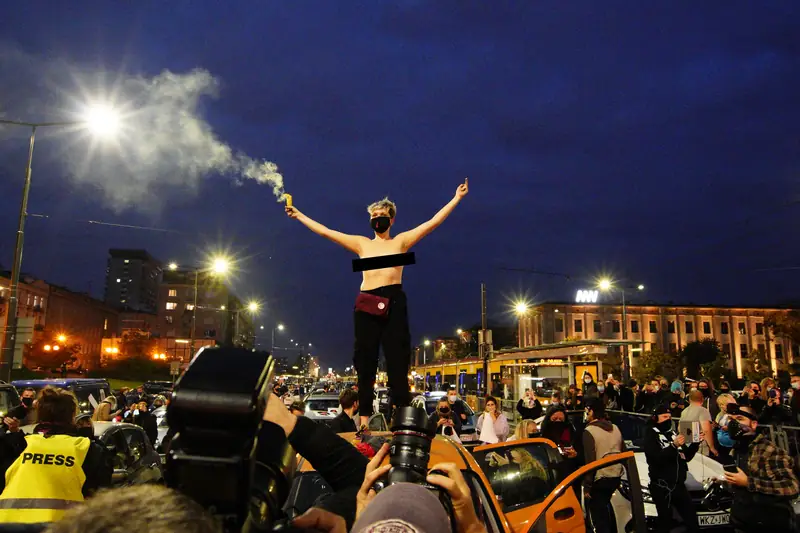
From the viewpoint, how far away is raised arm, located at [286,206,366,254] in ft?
14.6

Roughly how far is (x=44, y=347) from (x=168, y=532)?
65.5m

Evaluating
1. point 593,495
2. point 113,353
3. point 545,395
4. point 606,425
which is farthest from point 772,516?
point 113,353

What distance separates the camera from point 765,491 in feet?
19.5

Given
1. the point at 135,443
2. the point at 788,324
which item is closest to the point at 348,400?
the point at 135,443

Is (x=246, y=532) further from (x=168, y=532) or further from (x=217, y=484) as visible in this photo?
(x=168, y=532)

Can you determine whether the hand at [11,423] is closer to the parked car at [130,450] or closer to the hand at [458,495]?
the parked car at [130,450]

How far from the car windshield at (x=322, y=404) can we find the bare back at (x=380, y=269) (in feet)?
54.0

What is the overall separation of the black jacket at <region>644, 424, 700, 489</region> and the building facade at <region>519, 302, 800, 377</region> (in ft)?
299

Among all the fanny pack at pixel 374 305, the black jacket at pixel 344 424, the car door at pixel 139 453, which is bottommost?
the car door at pixel 139 453

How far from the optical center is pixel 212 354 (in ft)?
4.84

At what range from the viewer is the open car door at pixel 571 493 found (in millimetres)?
5000

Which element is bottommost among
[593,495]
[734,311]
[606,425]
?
[593,495]

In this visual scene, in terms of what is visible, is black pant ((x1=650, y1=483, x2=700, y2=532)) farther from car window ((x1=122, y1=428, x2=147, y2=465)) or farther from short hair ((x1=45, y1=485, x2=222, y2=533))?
short hair ((x1=45, y1=485, x2=222, y2=533))

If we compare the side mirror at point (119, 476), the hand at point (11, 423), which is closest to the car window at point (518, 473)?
the side mirror at point (119, 476)
